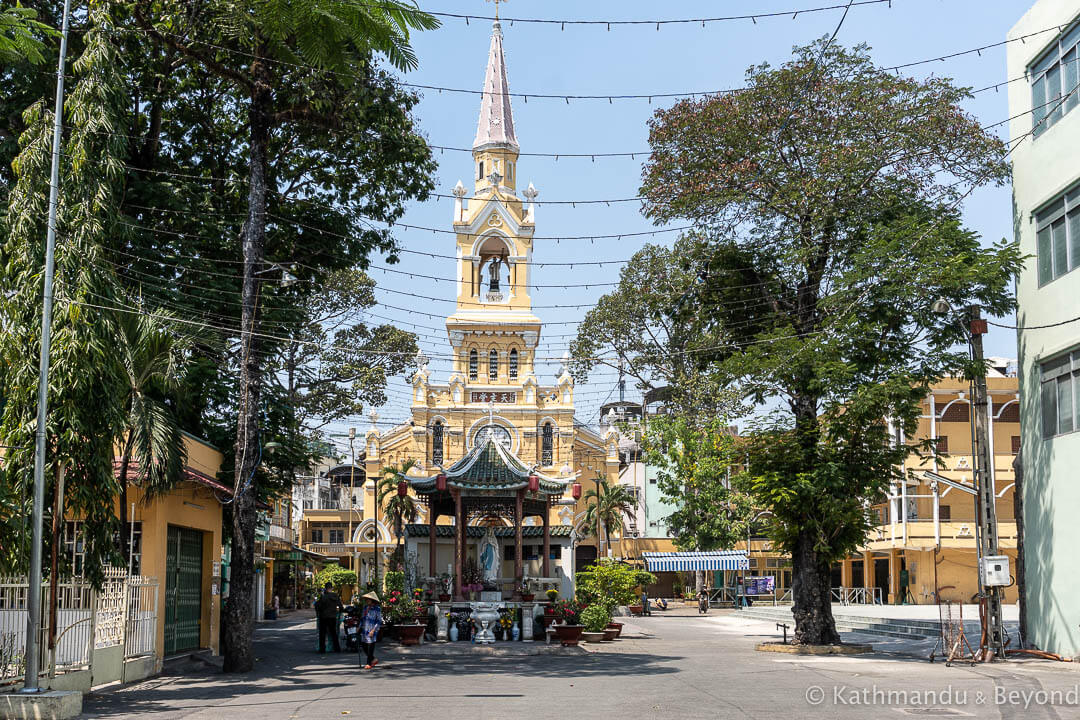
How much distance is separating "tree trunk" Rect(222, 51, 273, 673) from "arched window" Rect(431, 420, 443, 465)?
44.7 m

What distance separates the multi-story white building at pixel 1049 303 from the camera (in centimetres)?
1875

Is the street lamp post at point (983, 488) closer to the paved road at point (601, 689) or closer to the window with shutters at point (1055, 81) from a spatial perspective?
the paved road at point (601, 689)

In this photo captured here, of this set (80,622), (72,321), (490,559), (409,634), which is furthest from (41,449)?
(490,559)

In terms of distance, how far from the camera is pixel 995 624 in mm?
19062

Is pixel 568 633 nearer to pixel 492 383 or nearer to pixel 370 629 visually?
pixel 370 629

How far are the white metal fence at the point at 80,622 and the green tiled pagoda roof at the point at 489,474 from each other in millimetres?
10075

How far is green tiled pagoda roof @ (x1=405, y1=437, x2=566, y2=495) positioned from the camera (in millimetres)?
27484

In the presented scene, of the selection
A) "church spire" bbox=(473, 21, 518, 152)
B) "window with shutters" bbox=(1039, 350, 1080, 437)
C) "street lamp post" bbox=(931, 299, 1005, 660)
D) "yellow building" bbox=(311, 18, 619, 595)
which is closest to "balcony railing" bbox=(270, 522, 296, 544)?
"yellow building" bbox=(311, 18, 619, 595)

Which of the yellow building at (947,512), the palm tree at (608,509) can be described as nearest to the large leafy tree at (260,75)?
the yellow building at (947,512)

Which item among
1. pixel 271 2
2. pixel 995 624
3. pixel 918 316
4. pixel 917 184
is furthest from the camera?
pixel 917 184

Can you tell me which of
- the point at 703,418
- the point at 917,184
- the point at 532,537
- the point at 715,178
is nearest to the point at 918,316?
the point at 917,184

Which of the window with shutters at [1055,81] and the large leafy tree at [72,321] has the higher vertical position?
the window with shutters at [1055,81]

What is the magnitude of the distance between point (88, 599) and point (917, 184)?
59.7 ft

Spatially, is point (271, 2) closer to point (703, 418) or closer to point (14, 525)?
point (14, 525)
